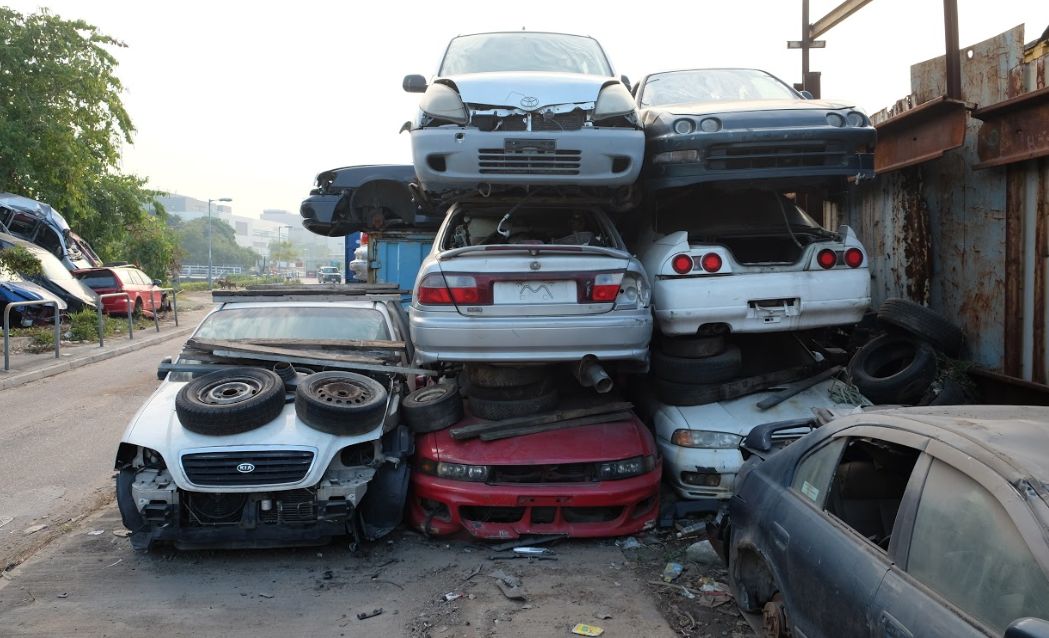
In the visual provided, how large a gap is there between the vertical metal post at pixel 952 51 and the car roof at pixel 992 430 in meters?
4.74

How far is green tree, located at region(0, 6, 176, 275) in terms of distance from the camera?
20.5 m

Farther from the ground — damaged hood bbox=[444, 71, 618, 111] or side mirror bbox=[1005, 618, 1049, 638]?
damaged hood bbox=[444, 71, 618, 111]

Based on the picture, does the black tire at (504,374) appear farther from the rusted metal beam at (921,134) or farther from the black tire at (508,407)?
the rusted metal beam at (921,134)

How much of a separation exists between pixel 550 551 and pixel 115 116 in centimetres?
2432

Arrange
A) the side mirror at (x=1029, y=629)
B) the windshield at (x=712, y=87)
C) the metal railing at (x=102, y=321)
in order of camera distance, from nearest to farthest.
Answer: the side mirror at (x=1029, y=629) < the windshield at (x=712, y=87) < the metal railing at (x=102, y=321)

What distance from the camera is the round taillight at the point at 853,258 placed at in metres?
5.76

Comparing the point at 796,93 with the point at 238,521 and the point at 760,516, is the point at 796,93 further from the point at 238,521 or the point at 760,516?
the point at 238,521

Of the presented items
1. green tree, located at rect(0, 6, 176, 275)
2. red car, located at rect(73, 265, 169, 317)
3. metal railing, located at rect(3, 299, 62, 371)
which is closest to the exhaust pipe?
metal railing, located at rect(3, 299, 62, 371)

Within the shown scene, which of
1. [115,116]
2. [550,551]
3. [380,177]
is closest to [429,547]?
[550,551]

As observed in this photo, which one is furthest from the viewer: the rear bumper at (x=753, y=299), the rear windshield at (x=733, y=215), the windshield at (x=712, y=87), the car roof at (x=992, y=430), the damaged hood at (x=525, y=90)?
the windshield at (x=712, y=87)

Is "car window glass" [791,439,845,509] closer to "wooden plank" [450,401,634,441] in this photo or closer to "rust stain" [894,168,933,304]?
"wooden plank" [450,401,634,441]

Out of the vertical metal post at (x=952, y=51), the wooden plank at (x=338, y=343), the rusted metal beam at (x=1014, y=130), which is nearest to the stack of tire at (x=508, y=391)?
the wooden plank at (x=338, y=343)

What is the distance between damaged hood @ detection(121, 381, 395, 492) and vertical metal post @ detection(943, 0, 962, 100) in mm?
5521

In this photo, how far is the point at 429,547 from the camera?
505 cm
